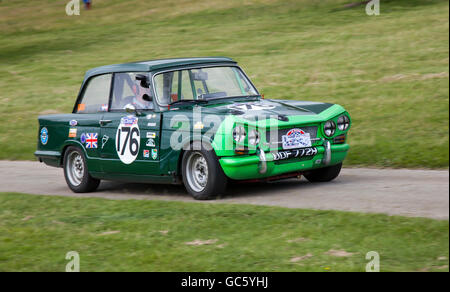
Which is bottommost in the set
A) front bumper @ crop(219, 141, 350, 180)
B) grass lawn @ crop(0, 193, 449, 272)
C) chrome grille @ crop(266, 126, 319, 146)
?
grass lawn @ crop(0, 193, 449, 272)

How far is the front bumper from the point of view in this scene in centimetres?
866

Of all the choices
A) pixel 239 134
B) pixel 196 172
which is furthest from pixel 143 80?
pixel 239 134

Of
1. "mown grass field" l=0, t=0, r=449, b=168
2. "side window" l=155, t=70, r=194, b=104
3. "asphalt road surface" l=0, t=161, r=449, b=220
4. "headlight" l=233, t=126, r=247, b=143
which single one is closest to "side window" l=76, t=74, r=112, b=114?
"side window" l=155, t=70, r=194, b=104

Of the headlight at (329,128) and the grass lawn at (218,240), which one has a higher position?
the headlight at (329,128)

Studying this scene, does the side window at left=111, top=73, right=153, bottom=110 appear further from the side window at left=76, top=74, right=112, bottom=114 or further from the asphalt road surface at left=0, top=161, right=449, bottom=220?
the asphalt road surface at left=0, top=161, right=449, bottom=220

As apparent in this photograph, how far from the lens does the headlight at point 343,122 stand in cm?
966

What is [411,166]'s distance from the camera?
11016 millimetres

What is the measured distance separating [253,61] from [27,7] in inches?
1049

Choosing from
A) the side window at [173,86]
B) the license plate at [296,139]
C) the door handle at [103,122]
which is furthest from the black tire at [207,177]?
the door handle at [103,122]

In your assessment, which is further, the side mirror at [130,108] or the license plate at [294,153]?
the side mirror at [130,108]

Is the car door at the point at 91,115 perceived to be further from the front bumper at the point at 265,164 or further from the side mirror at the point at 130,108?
the front bumper at the point at 265,164

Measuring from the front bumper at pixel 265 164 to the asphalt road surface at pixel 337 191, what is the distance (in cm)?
29

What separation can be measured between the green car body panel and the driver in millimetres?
128

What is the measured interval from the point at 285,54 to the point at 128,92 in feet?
45.4
